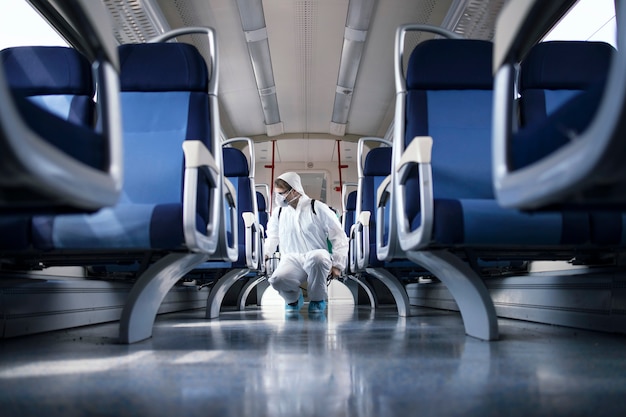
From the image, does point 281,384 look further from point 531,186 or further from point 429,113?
point 429,113

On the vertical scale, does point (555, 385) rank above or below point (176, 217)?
below

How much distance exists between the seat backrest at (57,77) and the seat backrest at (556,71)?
2113 millimetres

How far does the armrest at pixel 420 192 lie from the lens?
2.08 meters

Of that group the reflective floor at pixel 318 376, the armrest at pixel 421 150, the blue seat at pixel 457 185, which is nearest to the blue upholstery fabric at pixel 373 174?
the blue seat at pixel 457 185

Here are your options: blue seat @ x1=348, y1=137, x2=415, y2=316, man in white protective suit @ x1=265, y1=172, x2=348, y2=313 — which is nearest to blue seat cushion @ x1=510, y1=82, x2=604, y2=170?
blue seat @ x1=348, y1=137, x2=415, y2=316

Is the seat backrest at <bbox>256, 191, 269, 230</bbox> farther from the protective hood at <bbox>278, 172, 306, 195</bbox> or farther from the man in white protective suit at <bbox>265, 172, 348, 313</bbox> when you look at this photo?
the protective hood at <bbox>278, 172, 306, 195</bbox>

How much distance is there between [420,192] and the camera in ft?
7.09

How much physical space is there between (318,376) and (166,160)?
1510mm

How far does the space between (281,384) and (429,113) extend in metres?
1.70

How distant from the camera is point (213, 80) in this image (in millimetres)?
2725

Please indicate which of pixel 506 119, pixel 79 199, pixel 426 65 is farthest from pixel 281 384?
pixel 426 65

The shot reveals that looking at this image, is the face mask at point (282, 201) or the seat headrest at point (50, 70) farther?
the face mask at point (282, 201)

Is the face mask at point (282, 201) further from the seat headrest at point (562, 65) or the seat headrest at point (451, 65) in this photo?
the seat headrest at point (562, 65)

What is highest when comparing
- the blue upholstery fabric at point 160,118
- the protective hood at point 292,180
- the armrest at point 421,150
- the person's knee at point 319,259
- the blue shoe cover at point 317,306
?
the protective hood at point 292,180
